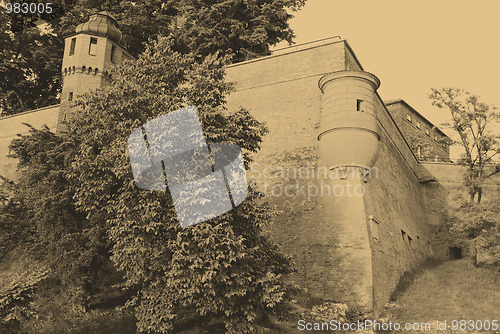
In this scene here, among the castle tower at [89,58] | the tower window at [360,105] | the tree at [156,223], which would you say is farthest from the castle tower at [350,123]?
the castle tower at [89,58]

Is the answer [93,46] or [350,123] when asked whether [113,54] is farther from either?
[350,123]

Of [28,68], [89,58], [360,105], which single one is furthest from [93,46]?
[360,105]

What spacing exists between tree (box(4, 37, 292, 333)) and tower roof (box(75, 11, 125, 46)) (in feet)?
31.7

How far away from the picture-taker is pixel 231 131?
15.8 metres

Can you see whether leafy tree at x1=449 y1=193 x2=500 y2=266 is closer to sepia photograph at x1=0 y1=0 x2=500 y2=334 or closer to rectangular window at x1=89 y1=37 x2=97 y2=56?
sepia photograph at x1=0 y1=0 x2=500 y2=334

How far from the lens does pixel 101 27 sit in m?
26.5

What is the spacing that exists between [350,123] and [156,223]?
8365 millimetres

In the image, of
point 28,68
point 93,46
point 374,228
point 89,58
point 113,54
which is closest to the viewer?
point 374,228

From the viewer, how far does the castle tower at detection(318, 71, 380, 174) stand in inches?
755

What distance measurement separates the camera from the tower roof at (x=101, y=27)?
26.4 meters

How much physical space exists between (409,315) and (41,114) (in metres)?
21.7

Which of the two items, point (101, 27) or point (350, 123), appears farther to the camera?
point (101, 27)

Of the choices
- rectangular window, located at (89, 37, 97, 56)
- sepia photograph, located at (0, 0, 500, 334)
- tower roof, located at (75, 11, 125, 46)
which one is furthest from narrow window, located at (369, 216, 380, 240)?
tower roof, located at (75, 11, 125, 46)

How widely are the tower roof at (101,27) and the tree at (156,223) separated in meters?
9.65
